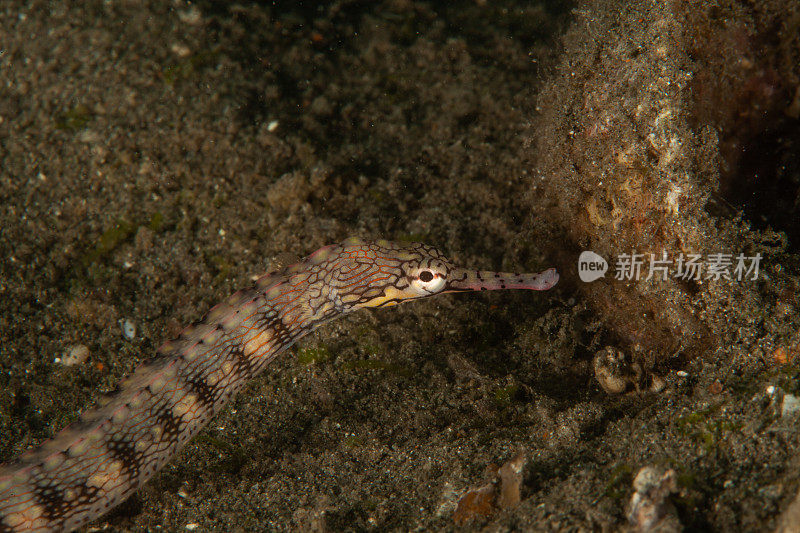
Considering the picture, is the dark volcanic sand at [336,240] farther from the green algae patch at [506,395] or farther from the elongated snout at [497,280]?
the elongated snout at [497,280]

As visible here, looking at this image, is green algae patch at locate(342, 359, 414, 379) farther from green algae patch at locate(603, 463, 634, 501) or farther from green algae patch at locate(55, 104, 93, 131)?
green algae patch at locate(55, 104, 93, 131)

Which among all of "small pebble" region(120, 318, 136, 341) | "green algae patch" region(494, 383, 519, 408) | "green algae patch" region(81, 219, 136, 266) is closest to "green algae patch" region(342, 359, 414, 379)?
"green algae patch" region(494, 383, 519, 408)

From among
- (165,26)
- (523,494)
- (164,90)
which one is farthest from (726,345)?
(165,26)

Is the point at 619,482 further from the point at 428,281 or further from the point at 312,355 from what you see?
the point at 312,355

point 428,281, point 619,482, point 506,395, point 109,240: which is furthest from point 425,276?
point 109,240

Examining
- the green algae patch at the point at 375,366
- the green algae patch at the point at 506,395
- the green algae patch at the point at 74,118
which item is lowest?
the green algae patch at the point at 375,366

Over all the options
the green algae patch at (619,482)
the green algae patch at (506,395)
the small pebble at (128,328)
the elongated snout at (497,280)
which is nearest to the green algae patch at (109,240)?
the small pebble at (128,328)

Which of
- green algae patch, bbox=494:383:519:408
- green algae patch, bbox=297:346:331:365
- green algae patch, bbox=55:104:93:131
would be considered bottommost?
green algae patch, bbox=297:346:331:365
